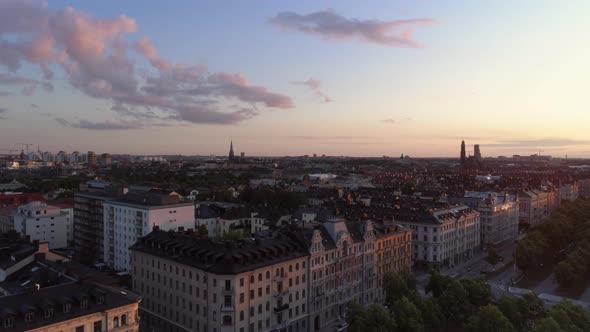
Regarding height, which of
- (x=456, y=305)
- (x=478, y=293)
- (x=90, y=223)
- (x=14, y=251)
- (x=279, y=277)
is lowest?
(x=456, y=305)

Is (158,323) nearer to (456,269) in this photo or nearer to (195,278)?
(195,278)

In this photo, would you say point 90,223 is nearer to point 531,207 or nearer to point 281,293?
point 281,293

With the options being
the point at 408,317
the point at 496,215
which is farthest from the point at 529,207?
the point at 408,317

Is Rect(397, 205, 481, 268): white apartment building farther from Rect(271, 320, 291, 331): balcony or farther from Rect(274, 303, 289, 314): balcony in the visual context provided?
Rect(274, 303, 289, 314): balcony

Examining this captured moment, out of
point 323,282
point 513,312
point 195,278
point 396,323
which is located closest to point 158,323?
point 195,278

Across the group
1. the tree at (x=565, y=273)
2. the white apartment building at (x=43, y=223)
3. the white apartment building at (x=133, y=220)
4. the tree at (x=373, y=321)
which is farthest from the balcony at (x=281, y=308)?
the white apartment building at (x=43, y=223)

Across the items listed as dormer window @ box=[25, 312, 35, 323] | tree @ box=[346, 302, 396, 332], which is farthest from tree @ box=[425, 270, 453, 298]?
dormer window @ box=[25, 312, 35, 323]

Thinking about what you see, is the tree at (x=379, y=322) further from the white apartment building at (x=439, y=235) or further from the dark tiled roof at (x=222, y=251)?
the white apartment building at (x=439, y=235)
